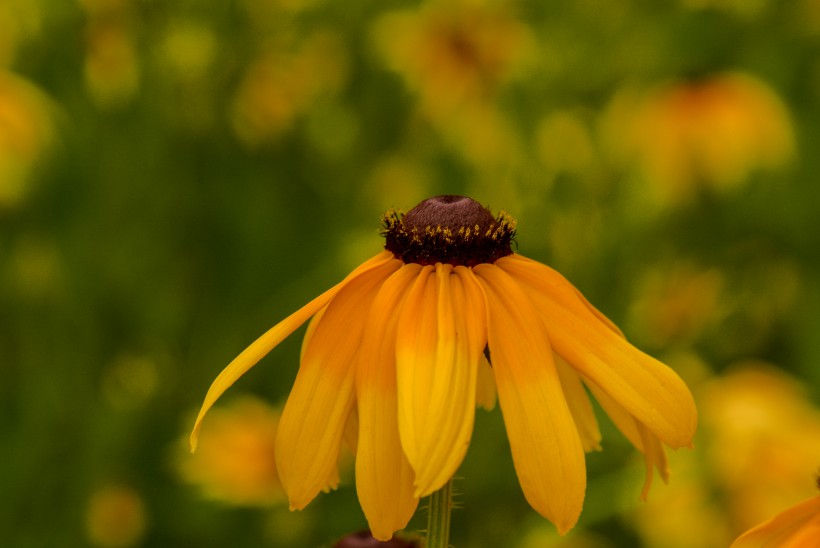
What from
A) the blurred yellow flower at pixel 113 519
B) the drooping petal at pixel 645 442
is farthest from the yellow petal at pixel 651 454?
the blurred yellow flower at pixel 113 519

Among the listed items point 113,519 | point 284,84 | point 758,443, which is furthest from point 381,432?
point 284,84

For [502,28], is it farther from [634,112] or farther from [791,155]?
[791,155]

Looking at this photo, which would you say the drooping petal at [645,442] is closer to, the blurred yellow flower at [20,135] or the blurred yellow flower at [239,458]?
the blurred yellow flower at [239,458]

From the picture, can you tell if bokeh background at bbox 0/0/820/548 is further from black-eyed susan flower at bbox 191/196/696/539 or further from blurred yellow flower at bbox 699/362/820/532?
black-eyed susan flower at bbox 191/196/696/539

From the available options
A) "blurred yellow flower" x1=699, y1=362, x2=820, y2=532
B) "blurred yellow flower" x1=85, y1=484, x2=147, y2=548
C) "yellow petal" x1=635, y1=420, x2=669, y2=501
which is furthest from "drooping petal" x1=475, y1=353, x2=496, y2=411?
"blurred yellow flower" x1=85, y1=484, x2=147, y2=548

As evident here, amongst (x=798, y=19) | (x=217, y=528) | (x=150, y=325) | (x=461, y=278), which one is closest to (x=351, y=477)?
(x=217, y=528)

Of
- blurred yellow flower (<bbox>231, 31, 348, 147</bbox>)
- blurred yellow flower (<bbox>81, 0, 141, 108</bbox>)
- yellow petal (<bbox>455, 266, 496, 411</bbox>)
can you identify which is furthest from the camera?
blurred yellow flower (<bbox>231, 31, 348, 147</bbox>)

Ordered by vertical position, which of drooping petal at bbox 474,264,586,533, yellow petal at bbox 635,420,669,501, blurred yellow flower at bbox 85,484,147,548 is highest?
drooping petal at bbox 474,264,586,533

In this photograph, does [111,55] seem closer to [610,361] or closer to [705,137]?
[705,137]

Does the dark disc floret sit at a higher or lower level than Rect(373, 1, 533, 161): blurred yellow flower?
lower
